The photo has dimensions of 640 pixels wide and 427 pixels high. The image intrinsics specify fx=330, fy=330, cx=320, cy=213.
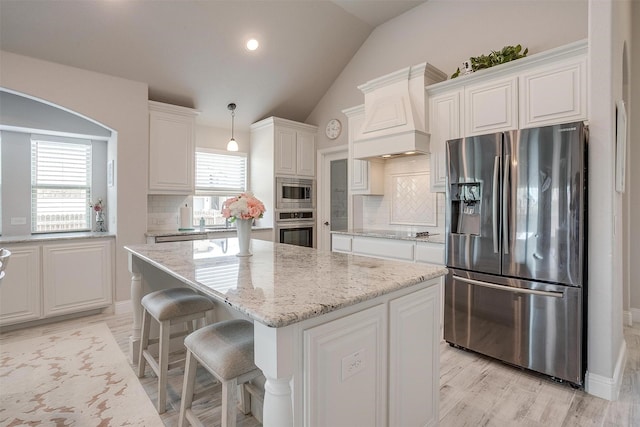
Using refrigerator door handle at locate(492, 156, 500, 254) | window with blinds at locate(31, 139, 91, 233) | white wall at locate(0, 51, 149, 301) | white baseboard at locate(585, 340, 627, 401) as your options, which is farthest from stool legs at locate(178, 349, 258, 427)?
window with blinds at locate(31, 139, 91, 233)

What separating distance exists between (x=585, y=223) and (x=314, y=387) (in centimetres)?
213

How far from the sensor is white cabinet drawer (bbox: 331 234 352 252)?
13.5 feet

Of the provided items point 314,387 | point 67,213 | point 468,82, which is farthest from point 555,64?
point 67,213

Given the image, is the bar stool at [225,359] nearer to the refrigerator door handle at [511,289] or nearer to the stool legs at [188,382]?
the stool legs at [188,382]

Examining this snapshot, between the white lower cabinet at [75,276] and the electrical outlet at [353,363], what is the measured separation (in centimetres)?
362

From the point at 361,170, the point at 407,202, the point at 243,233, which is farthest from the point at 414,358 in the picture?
the point at 361,170

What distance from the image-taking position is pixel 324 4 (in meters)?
3.97

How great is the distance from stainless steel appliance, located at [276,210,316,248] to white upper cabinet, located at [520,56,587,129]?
10.9 feet

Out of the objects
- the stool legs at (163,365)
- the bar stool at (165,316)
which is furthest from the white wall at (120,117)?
the stool legs at (163,365)

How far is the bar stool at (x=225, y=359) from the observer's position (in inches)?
55.9

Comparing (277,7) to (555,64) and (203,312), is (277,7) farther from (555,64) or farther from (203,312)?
(203,312)

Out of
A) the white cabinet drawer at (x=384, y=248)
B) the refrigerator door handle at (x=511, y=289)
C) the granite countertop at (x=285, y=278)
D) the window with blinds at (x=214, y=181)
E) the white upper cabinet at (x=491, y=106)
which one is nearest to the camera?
the granite countertop at (x=285, y=278)

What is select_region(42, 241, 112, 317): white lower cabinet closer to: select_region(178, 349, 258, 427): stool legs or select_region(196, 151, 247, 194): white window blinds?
select_region(196, 151, 247, 194): white window blinds

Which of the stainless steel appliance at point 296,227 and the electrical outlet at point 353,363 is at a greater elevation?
the stainless steel appliance at point 296,227
